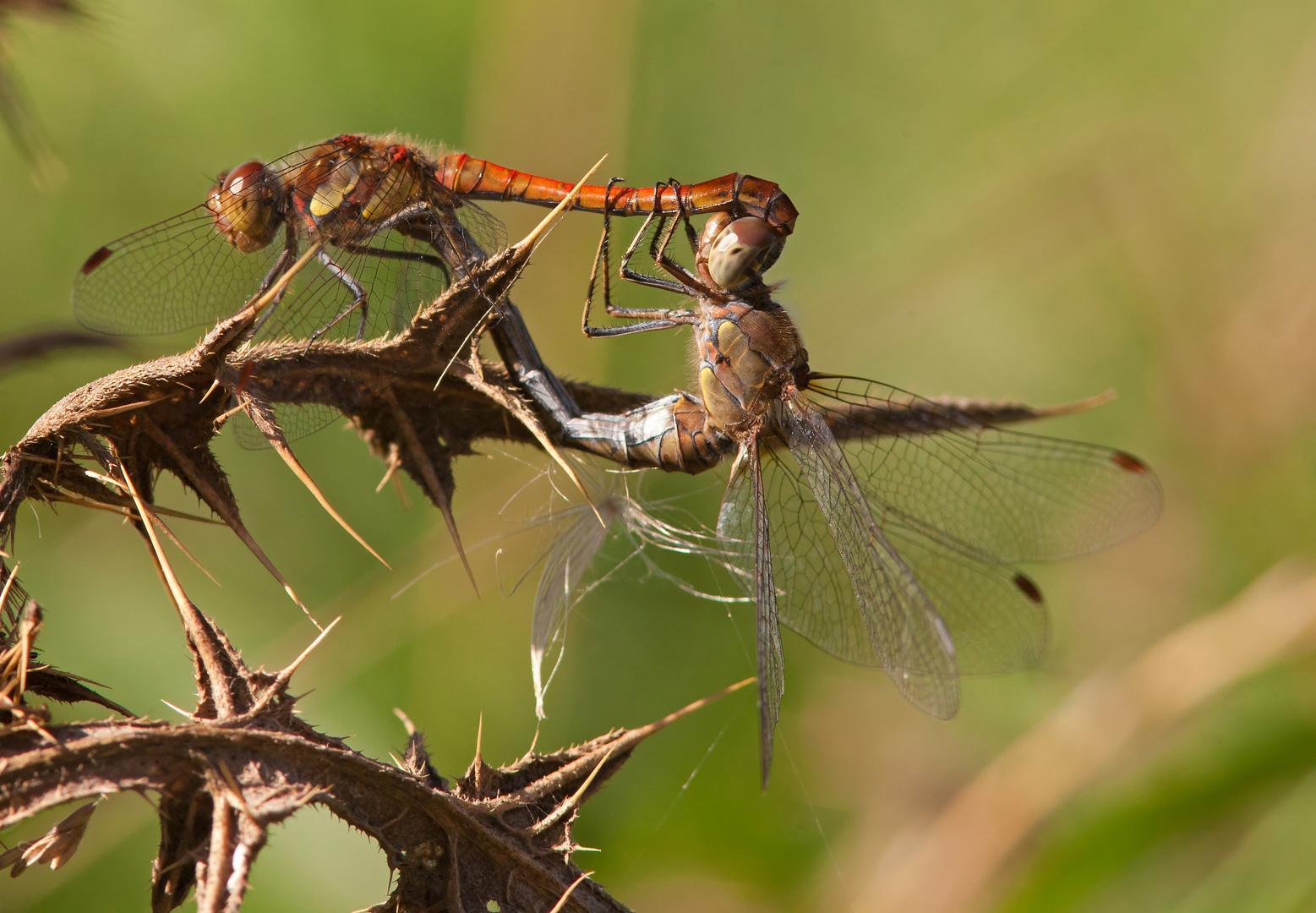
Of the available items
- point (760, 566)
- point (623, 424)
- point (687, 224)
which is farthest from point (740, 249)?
point (760, 566)

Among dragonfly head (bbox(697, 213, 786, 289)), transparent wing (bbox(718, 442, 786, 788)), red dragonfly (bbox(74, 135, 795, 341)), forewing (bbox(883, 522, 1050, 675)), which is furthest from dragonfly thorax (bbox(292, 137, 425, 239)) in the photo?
forewing (bbox(883, 522, 1050, 675))

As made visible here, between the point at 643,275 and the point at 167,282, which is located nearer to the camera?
the point at 167,282

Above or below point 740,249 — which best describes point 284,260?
below

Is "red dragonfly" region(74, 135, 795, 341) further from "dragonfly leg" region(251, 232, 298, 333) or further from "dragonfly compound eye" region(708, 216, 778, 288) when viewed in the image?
"dragonfly compound eye" region(708, 216, 778, 288)

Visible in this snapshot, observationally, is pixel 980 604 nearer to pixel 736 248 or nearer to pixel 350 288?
pixel 736 248

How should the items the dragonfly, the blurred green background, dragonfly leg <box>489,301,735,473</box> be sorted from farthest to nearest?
the blurred green background
the dragonfly
dragonfly leg <box>489,301,735,473</box>

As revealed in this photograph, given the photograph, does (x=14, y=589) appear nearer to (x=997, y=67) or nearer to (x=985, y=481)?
(x=985, y=481)
